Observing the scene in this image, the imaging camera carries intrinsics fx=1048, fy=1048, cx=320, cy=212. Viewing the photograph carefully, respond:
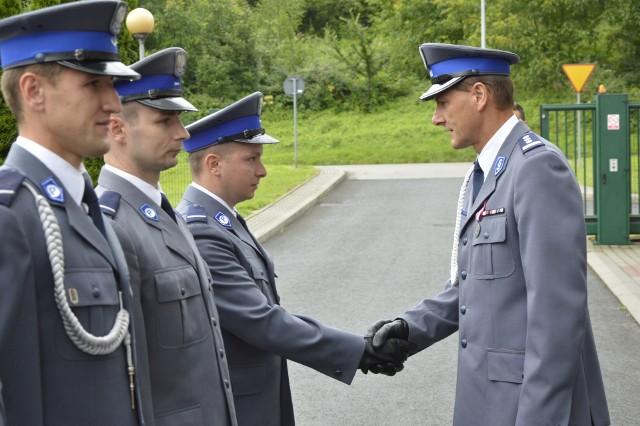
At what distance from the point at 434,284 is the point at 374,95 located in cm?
3523

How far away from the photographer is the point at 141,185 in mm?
3359

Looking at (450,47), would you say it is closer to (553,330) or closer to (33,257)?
(553,330)

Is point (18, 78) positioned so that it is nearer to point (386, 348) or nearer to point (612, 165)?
point (386, 348)

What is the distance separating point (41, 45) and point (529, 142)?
5.64 ft

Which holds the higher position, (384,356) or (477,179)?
(477,179)

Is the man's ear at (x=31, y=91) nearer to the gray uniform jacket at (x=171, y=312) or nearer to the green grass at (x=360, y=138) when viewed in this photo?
the gray uniform jacket at (x=171, y=312)

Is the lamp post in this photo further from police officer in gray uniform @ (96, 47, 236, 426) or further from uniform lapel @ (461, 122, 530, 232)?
uniform lapel @ (461, 122, 530, 232)

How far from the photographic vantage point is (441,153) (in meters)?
35.8

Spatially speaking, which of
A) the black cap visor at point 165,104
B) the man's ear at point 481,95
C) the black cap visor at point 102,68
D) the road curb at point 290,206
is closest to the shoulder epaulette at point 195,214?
the black cap visor at point 165,104

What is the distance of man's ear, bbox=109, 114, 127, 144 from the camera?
11.1ft

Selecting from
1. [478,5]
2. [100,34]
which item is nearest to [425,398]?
[100,34]

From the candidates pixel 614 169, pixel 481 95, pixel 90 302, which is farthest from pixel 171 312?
pixel 614 169

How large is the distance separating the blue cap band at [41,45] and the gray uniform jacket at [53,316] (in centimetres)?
23

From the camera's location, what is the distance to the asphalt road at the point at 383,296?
686 cm
